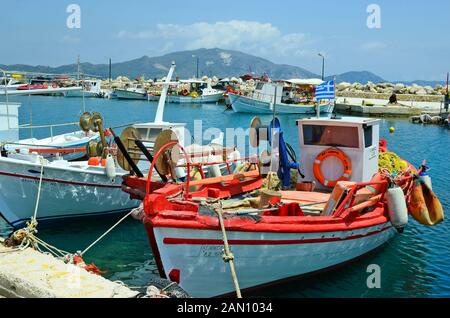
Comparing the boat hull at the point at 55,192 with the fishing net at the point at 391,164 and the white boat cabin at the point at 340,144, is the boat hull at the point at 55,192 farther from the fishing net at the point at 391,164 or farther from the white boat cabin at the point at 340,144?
the fishing net at the point at 391,164

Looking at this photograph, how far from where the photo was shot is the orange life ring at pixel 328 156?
11.1 metres

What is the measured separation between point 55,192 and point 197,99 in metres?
68.6

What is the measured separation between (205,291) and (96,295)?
98.3 inches

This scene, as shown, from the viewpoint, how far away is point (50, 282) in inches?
264

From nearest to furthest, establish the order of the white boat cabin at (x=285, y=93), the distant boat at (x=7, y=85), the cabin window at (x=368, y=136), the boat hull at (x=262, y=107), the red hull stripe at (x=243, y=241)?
1. the red hull stripe at (x=243, y=241)
2. the cabin window at (x=368, y=136)
3. the distant boat at (x=7, y=85)
4. the boat hull at (x=262, y=107)
5. the white boat cabin at (x=285, y=93)

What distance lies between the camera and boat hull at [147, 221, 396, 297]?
26.1 feet

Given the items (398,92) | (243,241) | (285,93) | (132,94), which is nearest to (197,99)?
(132,94)

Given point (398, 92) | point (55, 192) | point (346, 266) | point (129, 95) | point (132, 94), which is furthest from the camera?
point (129, 95)

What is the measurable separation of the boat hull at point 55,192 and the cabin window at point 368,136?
680cm

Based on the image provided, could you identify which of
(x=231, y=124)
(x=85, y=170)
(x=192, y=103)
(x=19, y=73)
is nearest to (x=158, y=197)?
(x=85, y=170)

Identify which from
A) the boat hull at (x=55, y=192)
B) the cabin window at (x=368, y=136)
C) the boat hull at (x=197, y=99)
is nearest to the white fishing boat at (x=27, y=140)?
the boat hull at (x=55, y=192)

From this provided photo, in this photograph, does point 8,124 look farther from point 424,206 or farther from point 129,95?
point 129,95

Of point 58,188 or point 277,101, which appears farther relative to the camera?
point 277,101

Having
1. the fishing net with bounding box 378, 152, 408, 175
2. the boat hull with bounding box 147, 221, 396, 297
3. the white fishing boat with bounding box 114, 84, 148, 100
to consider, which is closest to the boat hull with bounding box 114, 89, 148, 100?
the white fishing boat with bounding box 114, 84, 148, 100
